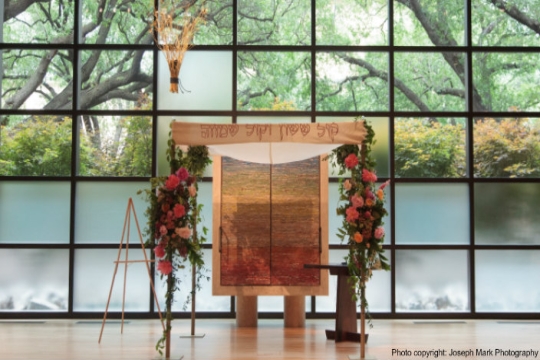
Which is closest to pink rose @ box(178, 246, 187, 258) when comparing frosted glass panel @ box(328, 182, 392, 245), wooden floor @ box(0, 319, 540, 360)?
wooden floor @ box(0, 319, 540, 360)

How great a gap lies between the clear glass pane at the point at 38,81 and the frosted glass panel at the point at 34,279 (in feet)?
5.88

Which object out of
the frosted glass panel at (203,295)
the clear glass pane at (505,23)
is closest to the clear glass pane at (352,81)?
the clear glass pane at (505,23)

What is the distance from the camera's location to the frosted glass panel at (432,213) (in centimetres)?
941

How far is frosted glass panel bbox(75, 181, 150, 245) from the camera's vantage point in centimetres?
934

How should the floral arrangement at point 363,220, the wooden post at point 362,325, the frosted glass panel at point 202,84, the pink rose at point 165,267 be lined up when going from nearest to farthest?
1. the wooden post at point 362,325
2. the pink rose at point 165,267
3. the floral arrangement at point 363,220
4. the frosted glass panel at point 202,84

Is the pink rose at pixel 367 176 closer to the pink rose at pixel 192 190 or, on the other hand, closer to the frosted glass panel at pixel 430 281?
the pink rose at pixel 192 190

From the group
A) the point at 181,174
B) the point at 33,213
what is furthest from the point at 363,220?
the point at 33,213

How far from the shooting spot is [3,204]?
30.6 feet

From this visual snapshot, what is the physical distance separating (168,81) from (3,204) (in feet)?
8.08

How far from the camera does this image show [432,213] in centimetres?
945

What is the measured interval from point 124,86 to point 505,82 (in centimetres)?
466

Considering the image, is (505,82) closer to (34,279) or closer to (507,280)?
(507,280)

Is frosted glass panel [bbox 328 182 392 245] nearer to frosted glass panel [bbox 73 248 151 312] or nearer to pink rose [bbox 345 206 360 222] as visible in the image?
frosted glass panel [bbox 73 248 151 312]

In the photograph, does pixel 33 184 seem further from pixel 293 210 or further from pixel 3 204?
pixel 293 210
